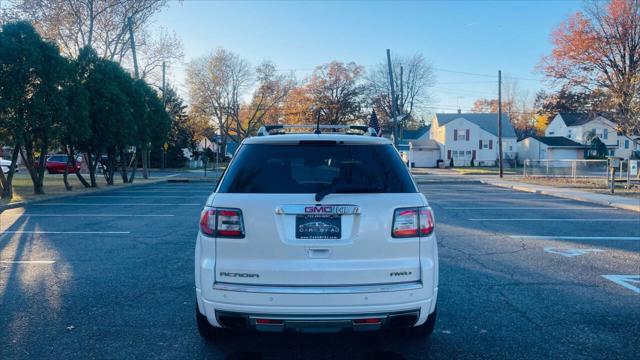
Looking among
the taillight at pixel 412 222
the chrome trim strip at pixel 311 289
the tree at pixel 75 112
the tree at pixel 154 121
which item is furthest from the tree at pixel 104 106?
the taillight at pixel 412 222

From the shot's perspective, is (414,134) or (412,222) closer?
(412,222)

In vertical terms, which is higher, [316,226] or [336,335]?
[316,226]

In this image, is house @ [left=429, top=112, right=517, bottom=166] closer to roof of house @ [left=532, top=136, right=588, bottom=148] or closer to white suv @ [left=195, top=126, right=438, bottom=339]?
roof of house @ [left=532, top=136, right=588, bottom=148]

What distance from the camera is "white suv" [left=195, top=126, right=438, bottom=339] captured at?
3.12 metres

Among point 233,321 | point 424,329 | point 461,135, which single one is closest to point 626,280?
point 424,329

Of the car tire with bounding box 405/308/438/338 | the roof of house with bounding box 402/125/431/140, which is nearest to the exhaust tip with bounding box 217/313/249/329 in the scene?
the car tire with bounding box 405/308/438/338

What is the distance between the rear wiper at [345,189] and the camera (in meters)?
3.21

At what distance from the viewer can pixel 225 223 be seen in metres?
3.23

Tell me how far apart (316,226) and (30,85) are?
1648cm

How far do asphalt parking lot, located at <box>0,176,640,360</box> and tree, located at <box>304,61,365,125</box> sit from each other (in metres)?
44.9

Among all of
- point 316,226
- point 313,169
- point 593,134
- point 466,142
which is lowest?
point 316,226

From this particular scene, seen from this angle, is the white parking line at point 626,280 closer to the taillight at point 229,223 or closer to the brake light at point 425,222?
the brake light at point 425,222

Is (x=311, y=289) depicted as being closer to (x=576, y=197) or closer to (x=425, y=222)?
(x=425, y=222)

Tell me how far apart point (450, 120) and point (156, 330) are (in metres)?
64.0
